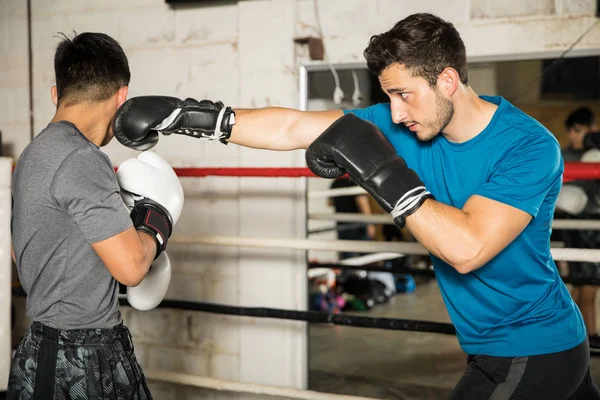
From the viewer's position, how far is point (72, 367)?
1.47 meters

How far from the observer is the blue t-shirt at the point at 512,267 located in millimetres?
1438

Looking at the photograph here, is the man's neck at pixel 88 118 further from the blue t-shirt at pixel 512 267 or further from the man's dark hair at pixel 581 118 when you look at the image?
the man's dark hair at pixel 581 118

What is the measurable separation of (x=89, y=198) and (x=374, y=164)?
1.98ft

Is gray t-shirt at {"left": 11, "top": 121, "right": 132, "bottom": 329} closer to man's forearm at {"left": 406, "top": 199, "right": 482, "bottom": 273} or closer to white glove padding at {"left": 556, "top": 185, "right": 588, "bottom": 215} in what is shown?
man's forearm at {"left": 406, "top": 199, "right": 482, "bottom": 273}

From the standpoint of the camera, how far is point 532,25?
2584 millimetres

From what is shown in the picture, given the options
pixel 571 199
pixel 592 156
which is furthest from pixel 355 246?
pixel 592 156

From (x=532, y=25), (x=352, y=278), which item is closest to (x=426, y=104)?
(x=532, y=25)

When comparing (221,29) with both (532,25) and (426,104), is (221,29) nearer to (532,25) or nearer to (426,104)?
(532,25)

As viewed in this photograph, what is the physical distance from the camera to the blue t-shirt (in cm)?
144

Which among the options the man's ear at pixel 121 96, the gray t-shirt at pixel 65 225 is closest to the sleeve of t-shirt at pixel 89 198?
the gray t-shirt at pixel 65 225

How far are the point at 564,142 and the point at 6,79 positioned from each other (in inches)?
298

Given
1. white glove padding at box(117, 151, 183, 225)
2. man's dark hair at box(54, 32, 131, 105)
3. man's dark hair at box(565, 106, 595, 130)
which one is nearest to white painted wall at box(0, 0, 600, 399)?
white glove padding at box(117, 151, 183, 225)

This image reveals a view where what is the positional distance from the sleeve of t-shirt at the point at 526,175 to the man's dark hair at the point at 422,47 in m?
0.24

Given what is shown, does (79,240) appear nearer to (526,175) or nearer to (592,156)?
(526,175)
